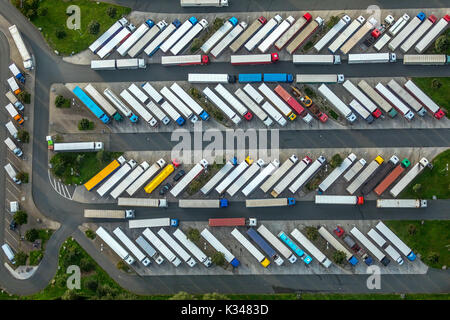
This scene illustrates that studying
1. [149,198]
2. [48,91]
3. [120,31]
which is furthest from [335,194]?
[48,91]

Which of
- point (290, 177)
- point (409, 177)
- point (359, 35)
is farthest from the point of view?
point (359, 35)

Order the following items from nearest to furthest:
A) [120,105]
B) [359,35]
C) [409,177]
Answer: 1. [409,177]
2. [359,35]
3. [120,105]

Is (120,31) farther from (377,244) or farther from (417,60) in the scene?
(377,244)

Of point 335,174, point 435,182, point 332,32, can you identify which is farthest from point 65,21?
point 435,182

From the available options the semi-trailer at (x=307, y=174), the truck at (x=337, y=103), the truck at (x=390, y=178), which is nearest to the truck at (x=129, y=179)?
the semi-trailer at (x=307, y=174)

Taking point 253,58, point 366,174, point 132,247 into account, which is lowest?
point 132,247

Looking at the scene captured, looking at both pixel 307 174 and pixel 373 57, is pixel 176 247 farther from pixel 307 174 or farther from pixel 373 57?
pixel 373 57
